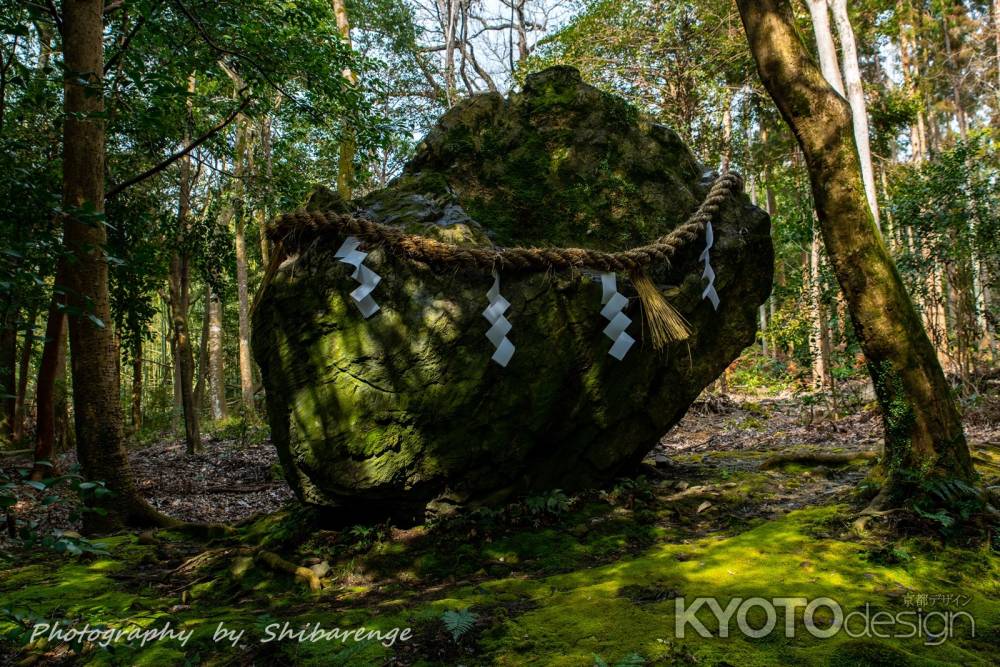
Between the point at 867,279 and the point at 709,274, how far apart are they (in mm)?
953

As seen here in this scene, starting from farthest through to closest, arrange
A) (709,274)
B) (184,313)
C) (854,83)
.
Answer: (854,83), (184,313), (709,274)

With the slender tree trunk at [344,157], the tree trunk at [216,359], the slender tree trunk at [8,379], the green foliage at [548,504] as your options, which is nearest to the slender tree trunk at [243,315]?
the tree trunk at [216,359]

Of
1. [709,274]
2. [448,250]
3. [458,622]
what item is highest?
[448,250]

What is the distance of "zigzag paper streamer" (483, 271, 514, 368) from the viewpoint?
3021 millimetres

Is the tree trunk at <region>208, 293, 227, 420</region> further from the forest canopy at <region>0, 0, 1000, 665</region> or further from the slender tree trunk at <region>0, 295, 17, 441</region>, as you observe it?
the forest canopy at <region>0, 0, 1000, 665</region>

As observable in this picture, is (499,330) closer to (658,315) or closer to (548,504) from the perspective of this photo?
(658,315)

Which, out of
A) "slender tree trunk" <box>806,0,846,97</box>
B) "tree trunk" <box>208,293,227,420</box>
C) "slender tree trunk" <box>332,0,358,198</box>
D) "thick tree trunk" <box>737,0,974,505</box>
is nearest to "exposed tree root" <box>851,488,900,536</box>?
"thick tree trunk" <box>737,0,974,505</box>

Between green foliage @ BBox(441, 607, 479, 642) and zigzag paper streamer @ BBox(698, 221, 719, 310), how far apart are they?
2.37 meters

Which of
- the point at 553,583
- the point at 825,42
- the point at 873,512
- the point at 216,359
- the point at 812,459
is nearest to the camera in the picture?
the point at 553,583

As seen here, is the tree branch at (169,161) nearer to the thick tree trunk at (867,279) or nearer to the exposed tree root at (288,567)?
the exposed tree root at (288,567)

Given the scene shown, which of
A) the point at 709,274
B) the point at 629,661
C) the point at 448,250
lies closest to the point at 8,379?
the point at 448,250

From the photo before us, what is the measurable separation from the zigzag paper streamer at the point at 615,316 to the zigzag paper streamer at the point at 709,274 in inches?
26.3

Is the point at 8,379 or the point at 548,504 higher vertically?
the point at 8,379

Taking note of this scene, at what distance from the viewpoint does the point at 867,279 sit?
2.81 m
